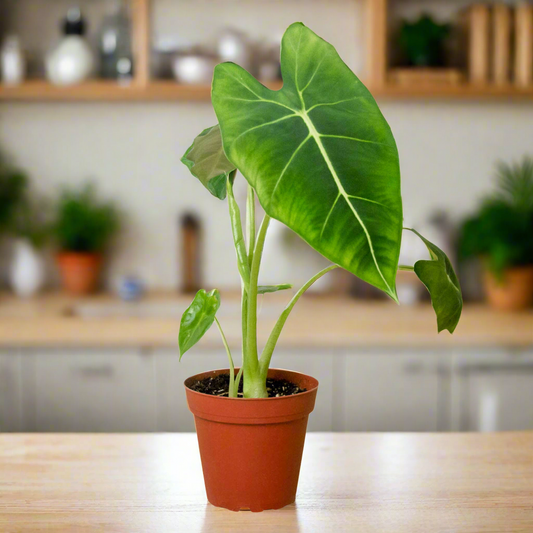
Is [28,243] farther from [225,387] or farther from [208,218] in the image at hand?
[225,387]

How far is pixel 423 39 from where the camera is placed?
254 cm

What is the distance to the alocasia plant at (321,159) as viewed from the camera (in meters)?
0.60

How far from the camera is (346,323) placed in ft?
7.20

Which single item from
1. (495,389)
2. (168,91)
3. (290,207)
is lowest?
(495,389)

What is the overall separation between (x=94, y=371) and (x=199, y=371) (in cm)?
32

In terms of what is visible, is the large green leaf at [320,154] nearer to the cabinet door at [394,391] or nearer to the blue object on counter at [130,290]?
the cabinet door at [394,391]

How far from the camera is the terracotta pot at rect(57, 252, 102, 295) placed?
2646mm

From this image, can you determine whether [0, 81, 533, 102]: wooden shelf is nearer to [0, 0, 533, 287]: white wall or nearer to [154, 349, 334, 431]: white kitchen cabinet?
[0, 0, 533, 287]: white wall

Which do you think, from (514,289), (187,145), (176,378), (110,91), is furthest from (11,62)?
(514,289)

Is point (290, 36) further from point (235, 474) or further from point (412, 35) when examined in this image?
point (412, 35)

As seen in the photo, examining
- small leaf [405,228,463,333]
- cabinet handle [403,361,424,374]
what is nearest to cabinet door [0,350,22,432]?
cabinet handle [403,361,424,374]

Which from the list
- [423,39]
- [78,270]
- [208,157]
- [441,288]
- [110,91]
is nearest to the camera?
[441,288]

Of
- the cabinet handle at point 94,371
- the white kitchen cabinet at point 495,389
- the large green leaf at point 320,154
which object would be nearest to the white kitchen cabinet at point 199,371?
the cabinet handle at point 94,371

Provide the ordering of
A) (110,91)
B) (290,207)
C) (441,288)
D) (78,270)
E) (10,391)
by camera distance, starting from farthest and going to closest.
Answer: (78,270) < (110,91) < (10,391) < (441,288) < (290,207)
